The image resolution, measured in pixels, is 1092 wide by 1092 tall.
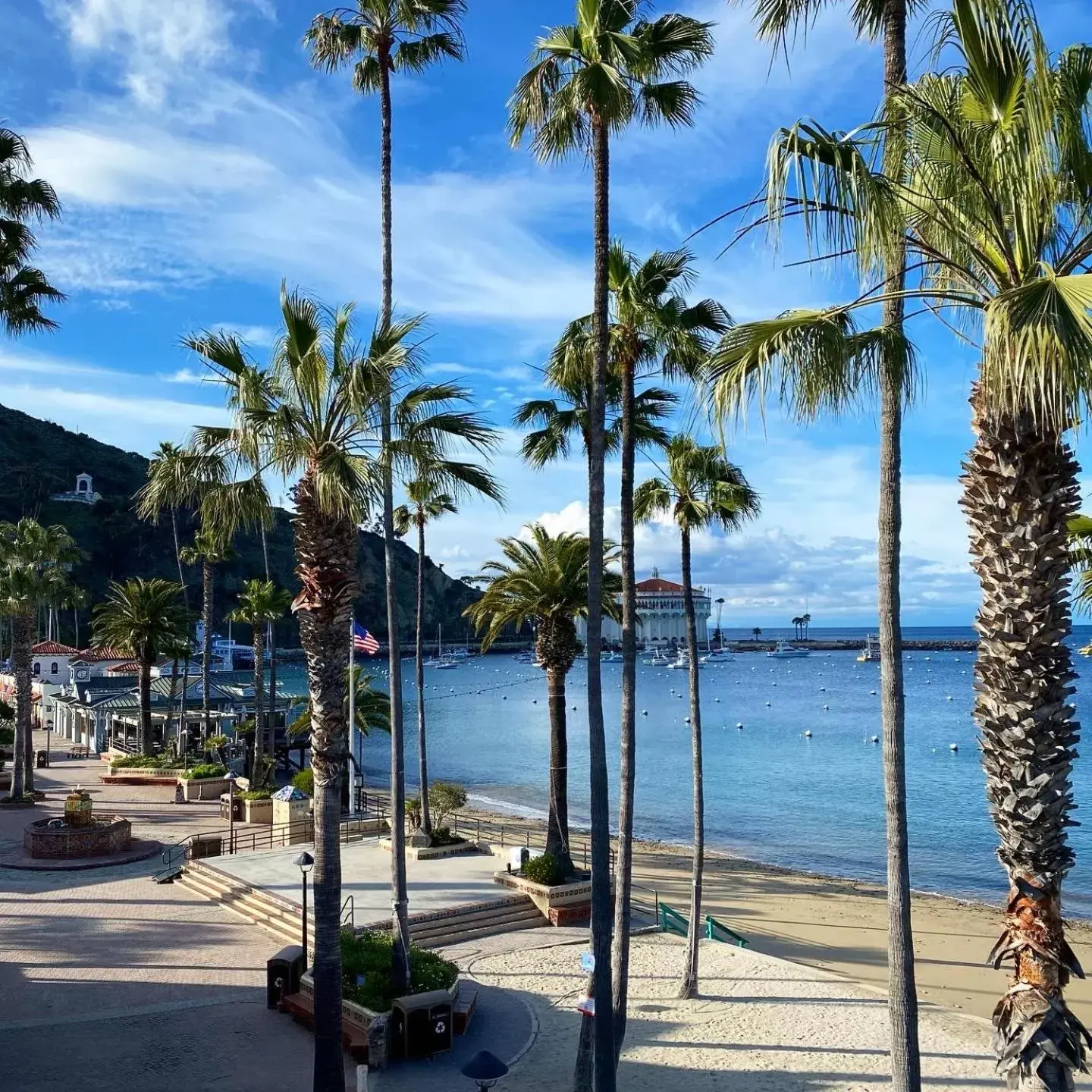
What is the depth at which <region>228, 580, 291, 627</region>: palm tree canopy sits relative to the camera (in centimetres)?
4369

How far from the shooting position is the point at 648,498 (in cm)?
1953

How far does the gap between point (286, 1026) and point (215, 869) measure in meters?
9.73

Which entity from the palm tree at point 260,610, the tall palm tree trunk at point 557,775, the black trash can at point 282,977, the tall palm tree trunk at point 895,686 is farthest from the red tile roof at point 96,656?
the tall palm tree trunk at point 895,686

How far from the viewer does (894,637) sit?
330 inches

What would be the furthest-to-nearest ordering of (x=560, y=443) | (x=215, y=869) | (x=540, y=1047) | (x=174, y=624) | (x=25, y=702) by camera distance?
(x=174, y=624) < (x=25, y=702) < (x=215, y=869) < (x=560, y=443) < (x=540, y=1047)

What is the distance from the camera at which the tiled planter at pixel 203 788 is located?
37.1m

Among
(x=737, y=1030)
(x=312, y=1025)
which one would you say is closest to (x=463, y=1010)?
(x=312, y=1025)

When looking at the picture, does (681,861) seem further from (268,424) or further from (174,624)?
(268,424)

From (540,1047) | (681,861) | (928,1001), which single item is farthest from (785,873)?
(540,1047)

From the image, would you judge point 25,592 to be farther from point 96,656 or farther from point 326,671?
point 96,656

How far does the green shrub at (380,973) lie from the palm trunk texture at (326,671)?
4012 millimetres

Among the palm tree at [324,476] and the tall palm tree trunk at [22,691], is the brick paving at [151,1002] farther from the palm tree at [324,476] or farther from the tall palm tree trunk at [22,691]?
the tall palm tree trunk at [22,691]

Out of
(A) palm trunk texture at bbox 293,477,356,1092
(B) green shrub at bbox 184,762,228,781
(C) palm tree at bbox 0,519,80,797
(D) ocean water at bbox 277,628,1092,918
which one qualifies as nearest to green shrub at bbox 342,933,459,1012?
(A) palm trunk texture at bbox 293,477,356,1092

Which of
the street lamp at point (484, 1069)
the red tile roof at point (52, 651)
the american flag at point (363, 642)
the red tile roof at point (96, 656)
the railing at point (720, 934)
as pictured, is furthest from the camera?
the red tile roof at point (52, 651)
